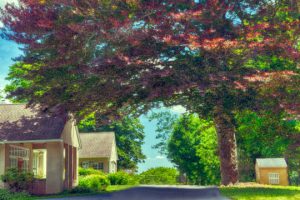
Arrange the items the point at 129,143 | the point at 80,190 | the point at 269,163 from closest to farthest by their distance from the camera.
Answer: the point at 80,190
the point at 269,163
the point at 129,143

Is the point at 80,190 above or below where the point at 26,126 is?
below

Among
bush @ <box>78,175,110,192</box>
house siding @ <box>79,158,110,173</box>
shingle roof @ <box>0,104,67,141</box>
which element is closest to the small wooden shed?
house siding @ <box>79,158,110,173</box>

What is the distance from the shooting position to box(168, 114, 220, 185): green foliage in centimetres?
4712

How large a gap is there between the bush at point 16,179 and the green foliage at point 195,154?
27.4 metres

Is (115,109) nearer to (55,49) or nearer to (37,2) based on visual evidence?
(55,49)

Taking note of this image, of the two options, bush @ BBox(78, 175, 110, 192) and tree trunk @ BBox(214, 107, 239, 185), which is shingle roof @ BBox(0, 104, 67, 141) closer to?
bush @ BBox(78, 175, 110, 192)

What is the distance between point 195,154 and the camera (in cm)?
4784

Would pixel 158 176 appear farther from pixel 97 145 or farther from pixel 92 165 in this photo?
pixel 97 145

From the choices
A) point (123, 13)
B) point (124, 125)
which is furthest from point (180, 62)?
point (124, 125)

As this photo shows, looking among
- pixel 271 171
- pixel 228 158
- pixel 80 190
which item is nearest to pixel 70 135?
pixel 80 190

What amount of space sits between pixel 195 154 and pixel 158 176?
32.4 ft

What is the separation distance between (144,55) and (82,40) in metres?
2.81

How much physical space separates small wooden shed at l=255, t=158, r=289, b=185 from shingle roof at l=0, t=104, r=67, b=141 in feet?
102

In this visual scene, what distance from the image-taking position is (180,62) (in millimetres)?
15812
